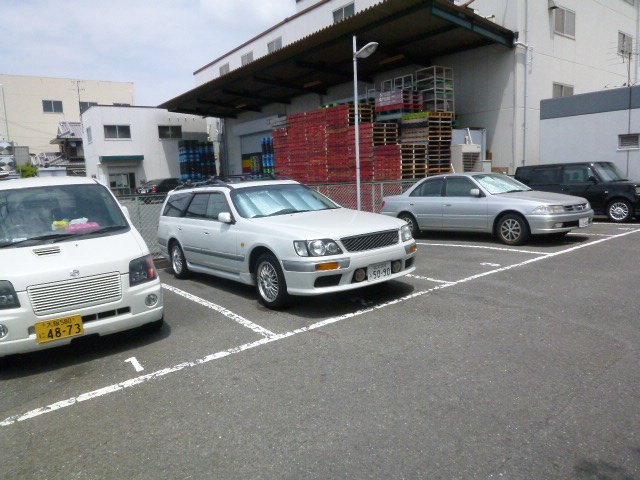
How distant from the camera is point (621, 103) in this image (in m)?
15.6

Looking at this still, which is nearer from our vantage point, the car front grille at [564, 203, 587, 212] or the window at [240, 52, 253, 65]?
the car front grille at [564, 203, 587, 212]

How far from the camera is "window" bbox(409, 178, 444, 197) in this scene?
35.7 feet

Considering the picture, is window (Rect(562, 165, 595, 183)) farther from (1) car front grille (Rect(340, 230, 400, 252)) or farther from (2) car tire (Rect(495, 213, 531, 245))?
(1) car front grille (Rect(340, 230, 400, 252))

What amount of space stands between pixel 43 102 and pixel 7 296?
57.6 meters

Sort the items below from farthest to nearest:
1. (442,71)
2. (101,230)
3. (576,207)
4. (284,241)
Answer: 1. (442,71)
2. (576,207)
3. (284,241)
4. (101,230)

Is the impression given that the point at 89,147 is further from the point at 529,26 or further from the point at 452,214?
the point at 452,214

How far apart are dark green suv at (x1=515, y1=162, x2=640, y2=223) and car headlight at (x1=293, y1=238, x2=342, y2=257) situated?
9.91 m

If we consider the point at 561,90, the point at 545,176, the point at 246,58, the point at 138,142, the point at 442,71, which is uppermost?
the point at 246,58

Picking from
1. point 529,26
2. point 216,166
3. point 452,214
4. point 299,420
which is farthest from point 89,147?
point 299,420

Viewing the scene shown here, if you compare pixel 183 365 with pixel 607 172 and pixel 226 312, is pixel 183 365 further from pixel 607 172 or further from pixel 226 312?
pixel 607 172

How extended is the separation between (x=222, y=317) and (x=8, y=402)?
238 cm

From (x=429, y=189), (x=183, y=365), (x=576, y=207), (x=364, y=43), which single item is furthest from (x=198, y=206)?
(x=364, y=43)

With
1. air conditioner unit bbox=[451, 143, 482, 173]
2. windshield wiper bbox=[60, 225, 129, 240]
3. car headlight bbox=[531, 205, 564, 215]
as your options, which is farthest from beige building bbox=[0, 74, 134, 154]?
car headlight bbox=[531, 205, 564, 215]

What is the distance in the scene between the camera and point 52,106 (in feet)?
175
